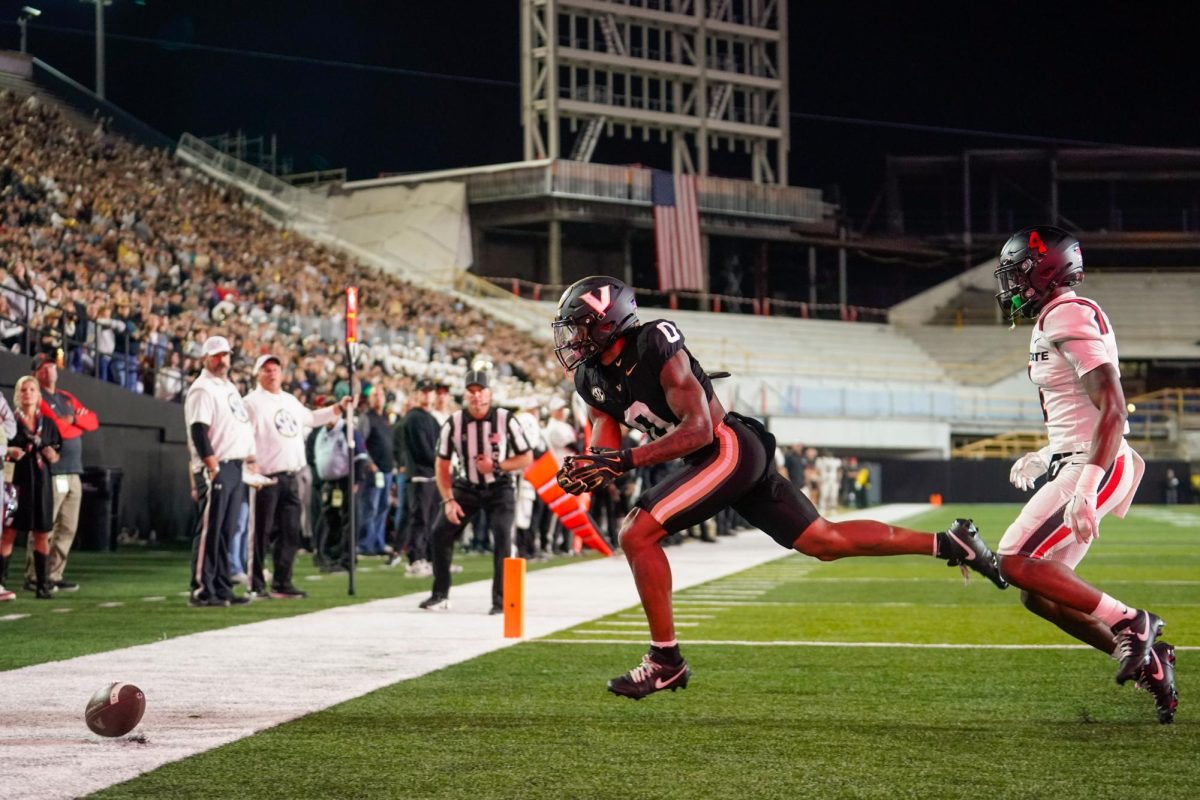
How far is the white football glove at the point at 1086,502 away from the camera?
5.94 meters

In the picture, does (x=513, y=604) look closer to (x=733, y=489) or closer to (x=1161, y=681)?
(x=733, y=489)

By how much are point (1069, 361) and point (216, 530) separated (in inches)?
291

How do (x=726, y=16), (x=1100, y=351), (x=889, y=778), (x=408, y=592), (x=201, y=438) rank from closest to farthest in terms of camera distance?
(x=889, y=778)
(x=1100, y=351)
(x=201, y=438)
(x=408, y=592)
(x=726, y=16)

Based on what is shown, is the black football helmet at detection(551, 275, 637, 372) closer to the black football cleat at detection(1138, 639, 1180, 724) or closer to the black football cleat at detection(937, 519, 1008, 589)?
the black football cleat at detection(937, 519, 1008, 589)

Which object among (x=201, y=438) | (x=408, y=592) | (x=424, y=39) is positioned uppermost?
(x=424, y=39)

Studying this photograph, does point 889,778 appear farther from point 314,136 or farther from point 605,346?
point 314,136

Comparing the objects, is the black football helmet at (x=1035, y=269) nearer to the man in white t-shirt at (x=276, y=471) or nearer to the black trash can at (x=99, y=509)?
the man in white t-shirt at (x=276, y=471)

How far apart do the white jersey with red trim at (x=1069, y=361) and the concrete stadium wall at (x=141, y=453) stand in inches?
557

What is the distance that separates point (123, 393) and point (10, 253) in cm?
249

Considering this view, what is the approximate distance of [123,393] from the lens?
66.4 ft

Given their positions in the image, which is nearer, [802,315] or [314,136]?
[802,315]

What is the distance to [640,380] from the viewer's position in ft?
21.2

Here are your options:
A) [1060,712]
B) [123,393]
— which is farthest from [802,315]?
[1060,712]

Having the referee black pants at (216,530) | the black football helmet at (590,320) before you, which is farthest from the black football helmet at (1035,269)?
the referee black pants at (216,530)
